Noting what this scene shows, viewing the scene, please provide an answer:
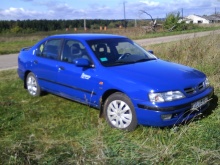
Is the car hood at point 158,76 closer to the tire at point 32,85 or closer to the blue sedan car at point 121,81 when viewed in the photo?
the blue sedan car at point 121,81

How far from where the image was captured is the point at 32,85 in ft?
21.9

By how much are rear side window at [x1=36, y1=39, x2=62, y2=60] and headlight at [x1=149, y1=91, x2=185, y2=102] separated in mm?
2420

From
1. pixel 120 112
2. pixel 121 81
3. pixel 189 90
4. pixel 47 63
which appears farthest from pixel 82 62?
pixel 189 90

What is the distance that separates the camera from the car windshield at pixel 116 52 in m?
5.12

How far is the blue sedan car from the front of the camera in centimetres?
423

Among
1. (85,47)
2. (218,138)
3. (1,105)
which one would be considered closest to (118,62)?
(85,47)

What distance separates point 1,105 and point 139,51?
3.01m

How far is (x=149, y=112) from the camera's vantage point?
4191mm

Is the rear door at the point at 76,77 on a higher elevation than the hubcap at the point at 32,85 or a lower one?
higher

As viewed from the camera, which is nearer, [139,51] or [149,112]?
[149,112]

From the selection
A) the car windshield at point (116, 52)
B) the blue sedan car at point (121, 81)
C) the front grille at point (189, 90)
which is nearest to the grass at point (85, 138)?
the blue sedan car at point (121, 81)

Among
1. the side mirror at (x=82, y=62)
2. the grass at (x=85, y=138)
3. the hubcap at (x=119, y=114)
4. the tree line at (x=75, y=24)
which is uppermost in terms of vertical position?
the tree line at (x=75, y=24)

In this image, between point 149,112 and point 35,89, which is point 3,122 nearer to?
point 35,89

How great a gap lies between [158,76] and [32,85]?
11.0ft
